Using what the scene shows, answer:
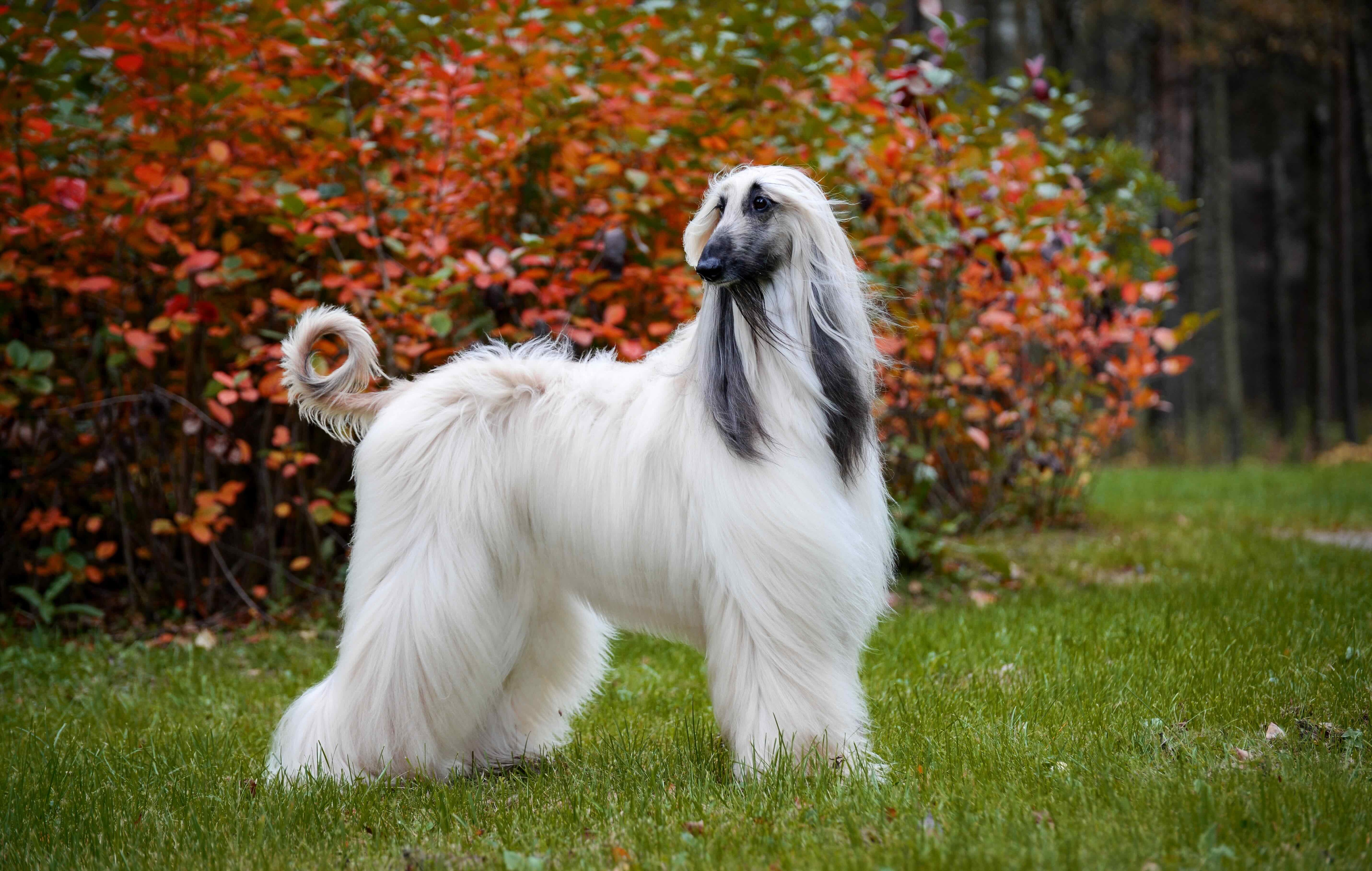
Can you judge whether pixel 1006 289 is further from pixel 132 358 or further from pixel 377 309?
pixel 132 358

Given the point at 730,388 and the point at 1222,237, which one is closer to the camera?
the point at 730,388

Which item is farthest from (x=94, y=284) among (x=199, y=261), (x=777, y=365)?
(x=777, y=365)

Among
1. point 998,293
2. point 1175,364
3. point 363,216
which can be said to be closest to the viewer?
point 363,216

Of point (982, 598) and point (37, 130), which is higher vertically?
point (37, 130)

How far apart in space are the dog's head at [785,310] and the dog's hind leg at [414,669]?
35.1 inches

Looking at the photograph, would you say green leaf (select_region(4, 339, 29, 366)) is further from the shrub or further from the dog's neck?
the shrub

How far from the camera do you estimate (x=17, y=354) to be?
452 centimetres

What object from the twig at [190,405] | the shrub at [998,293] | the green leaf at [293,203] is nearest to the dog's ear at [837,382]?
the shrub at [998,293]

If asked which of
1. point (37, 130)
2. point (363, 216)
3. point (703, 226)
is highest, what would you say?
point (37, 130)

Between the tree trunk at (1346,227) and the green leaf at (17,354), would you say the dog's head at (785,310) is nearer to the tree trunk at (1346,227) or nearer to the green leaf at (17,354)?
the green leaf at (17,354)

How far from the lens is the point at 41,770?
322 centimetres

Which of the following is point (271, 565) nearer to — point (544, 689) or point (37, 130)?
point (37, 130)

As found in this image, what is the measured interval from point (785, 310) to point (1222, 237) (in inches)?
541

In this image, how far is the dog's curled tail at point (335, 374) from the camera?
10.6ft
